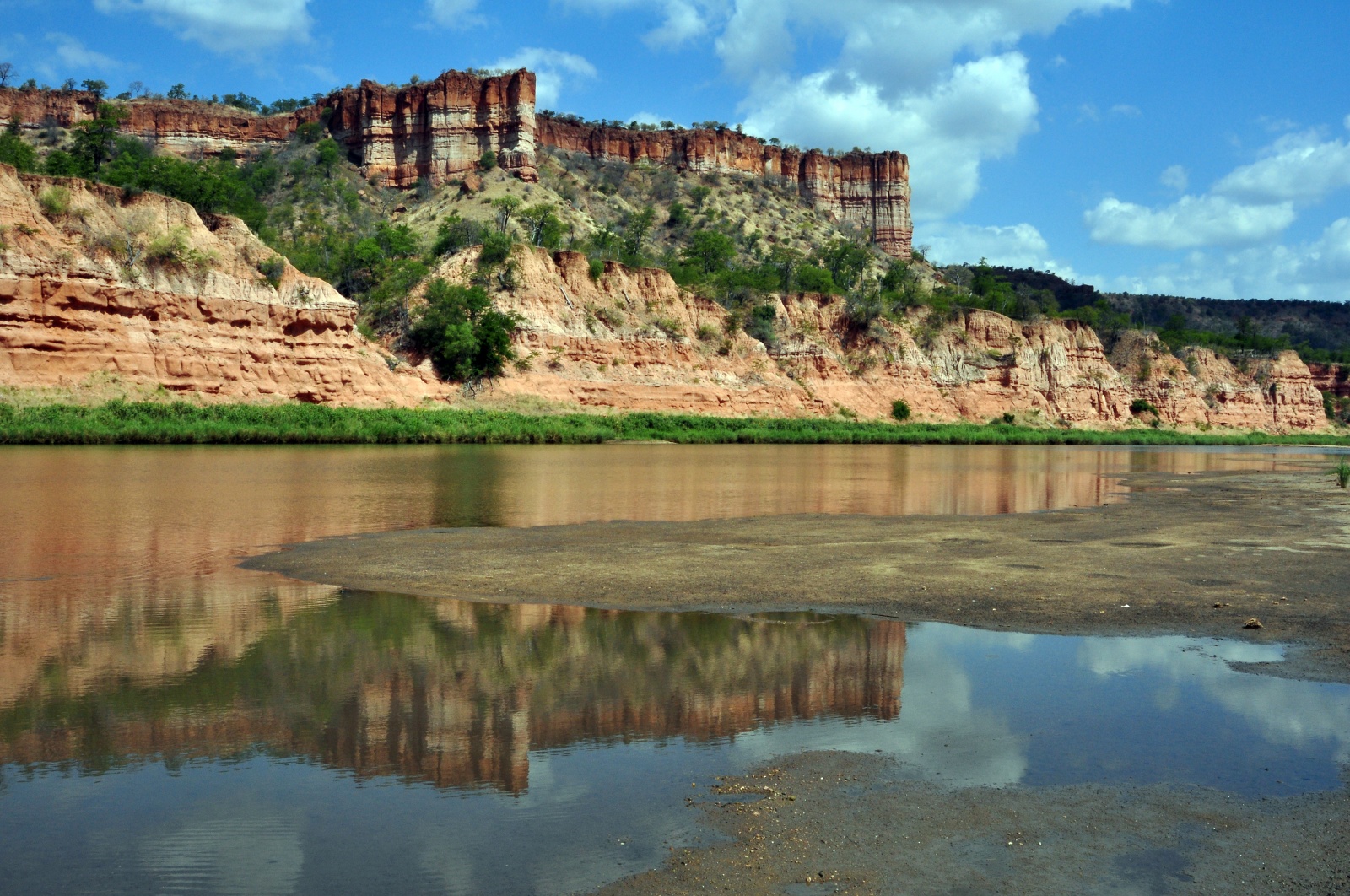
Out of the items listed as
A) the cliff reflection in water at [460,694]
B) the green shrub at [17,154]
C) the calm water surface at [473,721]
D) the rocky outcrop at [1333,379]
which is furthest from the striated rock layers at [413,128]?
the cliff reflection in water at [460,694]

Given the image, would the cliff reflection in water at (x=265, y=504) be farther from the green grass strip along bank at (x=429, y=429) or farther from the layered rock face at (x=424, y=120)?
the layered rock face at (x=424, y=120)

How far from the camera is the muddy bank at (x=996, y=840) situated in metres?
4.45

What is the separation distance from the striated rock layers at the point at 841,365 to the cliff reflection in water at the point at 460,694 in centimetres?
5271

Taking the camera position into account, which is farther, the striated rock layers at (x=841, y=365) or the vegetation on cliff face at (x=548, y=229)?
the striated rock layers at (x=841, y=365)

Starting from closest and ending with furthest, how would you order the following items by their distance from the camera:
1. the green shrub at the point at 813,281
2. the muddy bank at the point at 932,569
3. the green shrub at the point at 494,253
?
the muddy bank at the point at 932,569 → the green shrub at the point at 494,253 → the green shrub at the point at 813,281

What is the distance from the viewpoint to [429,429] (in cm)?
5059

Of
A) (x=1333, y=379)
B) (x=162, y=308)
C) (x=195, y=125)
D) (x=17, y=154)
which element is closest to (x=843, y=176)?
(x=1333, y=379)

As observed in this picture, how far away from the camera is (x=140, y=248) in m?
49.1

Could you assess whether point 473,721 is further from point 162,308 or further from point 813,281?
point 813,281

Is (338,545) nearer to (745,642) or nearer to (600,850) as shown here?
(745,642)

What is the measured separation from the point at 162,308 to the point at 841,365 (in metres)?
47.4

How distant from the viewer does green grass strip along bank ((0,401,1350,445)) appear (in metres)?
40.7

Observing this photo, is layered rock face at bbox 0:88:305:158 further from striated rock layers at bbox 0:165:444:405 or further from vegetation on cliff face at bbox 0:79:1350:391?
striated rock layers at bbox 0:165:444:405

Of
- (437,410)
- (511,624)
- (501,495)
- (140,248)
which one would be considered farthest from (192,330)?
(511,624)
